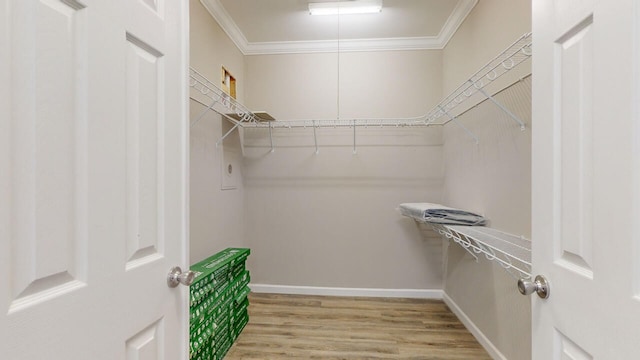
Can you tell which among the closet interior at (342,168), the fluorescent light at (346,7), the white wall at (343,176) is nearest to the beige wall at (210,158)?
the closet interior at (342,168)

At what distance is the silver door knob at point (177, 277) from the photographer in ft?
2.83

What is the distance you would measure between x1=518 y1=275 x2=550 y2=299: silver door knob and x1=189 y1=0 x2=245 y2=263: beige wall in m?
1.81

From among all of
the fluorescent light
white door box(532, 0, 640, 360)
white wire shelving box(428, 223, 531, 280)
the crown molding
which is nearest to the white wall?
the crown molding

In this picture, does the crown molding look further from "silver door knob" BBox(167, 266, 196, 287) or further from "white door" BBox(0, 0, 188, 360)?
"silver door knob" BBox(167, 266, 196, 287)

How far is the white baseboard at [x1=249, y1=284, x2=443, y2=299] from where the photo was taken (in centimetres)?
284

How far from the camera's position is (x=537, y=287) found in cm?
78

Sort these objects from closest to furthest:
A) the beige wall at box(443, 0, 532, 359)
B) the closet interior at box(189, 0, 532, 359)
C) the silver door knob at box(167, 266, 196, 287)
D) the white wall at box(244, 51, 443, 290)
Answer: the silver door knob at box(167, 266, 196, 287) < the beige wall at box(443, 0, 532, 359) < the closet interior at box(189, 0, 532, 359) < the white wall at box(244, 51, 443, 290)

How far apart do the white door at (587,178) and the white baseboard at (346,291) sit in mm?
2136

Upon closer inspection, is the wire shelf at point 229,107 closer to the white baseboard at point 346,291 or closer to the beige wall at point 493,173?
the white baseboard at point 346,291

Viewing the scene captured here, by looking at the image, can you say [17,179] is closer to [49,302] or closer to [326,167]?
[49,302]

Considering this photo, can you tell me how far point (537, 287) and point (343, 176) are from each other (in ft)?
7.20

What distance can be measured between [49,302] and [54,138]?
0.30 m

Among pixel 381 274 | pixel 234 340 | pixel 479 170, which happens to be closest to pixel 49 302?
pixel 234 340

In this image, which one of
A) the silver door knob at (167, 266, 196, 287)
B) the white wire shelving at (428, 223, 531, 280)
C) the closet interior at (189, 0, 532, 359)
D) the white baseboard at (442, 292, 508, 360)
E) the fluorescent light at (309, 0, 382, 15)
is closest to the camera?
the silver door knob at (167, 266, 196, 287)
